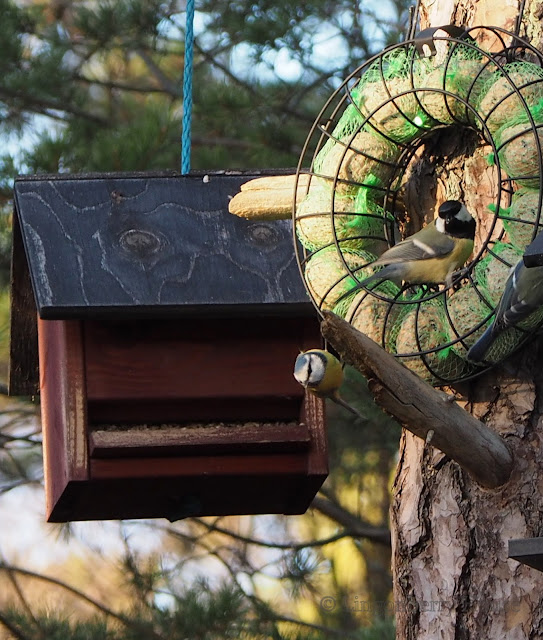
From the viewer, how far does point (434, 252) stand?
2143 mm

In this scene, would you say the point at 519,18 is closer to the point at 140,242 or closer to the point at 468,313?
the point at 468,313

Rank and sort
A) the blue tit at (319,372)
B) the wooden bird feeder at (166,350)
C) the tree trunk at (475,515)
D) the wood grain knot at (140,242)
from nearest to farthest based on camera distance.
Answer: the blue tit at (319,372), the tree trunk at (475,515), the wooden bird feeder at (166,350), the wood grain knot at (140,242)

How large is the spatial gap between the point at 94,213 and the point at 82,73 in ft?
8.06

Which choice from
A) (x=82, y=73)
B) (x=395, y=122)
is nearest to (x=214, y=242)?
(x=395, y=122)

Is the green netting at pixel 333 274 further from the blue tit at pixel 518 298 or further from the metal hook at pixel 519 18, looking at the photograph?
the metal hook at pixel 519 18

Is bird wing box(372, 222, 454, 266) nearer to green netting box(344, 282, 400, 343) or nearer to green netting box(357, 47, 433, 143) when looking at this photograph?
green netting box(344, 282, 400, 343)

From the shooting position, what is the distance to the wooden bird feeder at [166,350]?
2.36 meters

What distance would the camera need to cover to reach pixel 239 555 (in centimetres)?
506

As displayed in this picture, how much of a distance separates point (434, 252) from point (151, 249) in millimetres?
624

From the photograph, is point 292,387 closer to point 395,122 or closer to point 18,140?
point 395,122

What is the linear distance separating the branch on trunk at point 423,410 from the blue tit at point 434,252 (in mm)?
291


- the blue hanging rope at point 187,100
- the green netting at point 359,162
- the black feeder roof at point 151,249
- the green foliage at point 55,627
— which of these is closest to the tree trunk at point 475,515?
the green netting at point 359,162

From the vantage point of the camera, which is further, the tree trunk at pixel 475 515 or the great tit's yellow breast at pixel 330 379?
the tree trunk at pixel 475 515

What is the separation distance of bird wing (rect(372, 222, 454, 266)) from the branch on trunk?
29 cm
